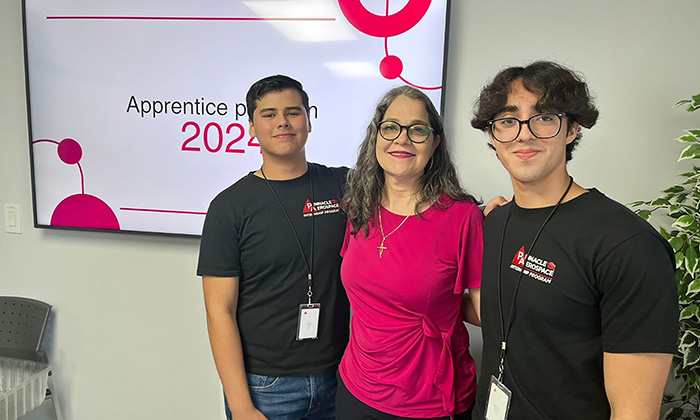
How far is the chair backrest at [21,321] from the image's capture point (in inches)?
87.9

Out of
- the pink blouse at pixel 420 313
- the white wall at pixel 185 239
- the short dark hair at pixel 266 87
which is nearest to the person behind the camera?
the pink blouse at pixel 420 313

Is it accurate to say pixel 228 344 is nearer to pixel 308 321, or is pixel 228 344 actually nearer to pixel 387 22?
pixel 308 321

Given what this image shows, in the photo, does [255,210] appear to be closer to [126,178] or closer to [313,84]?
[313,84]

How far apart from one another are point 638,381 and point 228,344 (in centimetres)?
109

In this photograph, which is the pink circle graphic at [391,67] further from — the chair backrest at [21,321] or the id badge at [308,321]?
the chair backrest at [21,321]

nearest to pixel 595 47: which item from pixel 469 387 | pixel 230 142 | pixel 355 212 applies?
pixel 355 212

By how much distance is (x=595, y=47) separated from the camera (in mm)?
1742

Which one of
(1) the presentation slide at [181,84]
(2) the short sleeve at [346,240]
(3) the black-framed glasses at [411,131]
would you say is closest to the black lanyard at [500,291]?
(3) the black-framed glasses at [411,131]

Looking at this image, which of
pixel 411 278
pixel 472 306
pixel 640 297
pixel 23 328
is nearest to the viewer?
pixel 640 297

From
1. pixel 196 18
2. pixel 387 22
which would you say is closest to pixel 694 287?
pixel 387 22

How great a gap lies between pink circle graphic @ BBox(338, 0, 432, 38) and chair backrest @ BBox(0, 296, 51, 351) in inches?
77.2

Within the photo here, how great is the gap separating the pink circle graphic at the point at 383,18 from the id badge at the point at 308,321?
3.59 ft

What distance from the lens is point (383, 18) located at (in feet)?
6.01

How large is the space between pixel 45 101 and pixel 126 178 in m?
0.53
